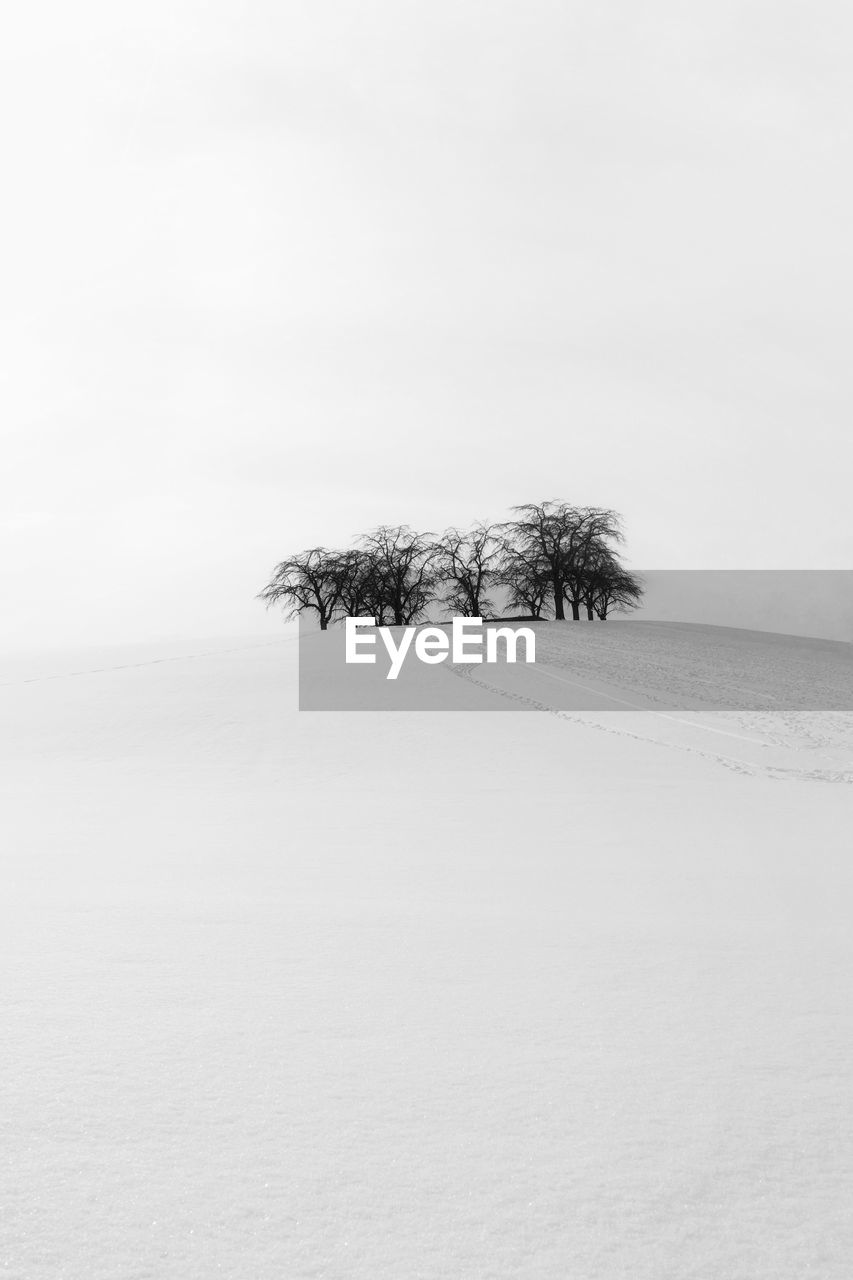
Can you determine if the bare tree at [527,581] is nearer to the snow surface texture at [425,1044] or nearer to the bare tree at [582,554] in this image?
the bare tree at [582,554]

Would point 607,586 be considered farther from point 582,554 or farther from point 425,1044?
point 425,1044

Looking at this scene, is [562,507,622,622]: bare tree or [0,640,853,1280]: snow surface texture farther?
[562,507,622,622]: bare tree

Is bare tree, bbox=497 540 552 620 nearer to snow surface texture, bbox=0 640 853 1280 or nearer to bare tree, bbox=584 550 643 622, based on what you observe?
bare tree, bbox=584 550 643 622

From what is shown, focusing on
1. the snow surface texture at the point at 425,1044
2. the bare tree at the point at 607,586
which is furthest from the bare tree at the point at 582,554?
the snow surface texture at the point at 425,1044

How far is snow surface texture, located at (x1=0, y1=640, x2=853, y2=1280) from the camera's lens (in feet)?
5.84

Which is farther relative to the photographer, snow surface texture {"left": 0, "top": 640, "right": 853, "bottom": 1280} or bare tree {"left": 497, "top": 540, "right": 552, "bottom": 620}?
bare tree {"left": 497, "top": 540, "right": 552, "bottom": 620}

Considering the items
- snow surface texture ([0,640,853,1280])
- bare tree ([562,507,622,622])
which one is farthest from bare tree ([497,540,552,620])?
snow surface texture ([0,640,853,1280])

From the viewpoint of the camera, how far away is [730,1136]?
82.9 inches

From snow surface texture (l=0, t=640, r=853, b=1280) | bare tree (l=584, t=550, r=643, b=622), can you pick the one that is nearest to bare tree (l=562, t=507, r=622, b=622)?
bare tree (l=584, t=550, r=643, b=622)

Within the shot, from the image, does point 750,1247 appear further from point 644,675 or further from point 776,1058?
point 644,675

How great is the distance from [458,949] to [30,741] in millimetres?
8275

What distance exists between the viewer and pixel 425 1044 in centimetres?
257

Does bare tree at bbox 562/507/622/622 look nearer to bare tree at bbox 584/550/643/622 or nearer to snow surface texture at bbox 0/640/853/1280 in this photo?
bare tree at bbox 584/550/643/622

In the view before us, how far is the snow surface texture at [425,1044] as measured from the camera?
1781 mm
